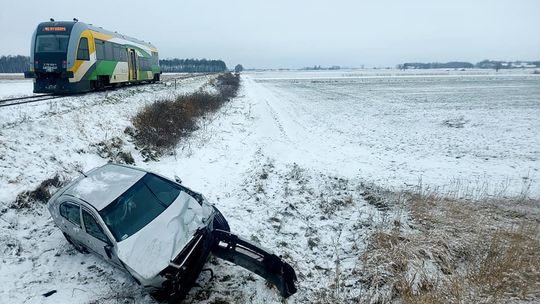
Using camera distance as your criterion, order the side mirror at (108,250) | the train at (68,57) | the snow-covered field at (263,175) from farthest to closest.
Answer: the train at (68,57), the snow-covered field at (263,175), the side mirror at (108,250)

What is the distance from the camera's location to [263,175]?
39.0 ft

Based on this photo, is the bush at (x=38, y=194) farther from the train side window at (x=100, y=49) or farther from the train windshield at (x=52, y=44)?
the train side window at (x=100, y=49)

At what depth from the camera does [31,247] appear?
6.95 m

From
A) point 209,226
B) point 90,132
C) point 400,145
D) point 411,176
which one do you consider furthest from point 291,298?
point 400,145

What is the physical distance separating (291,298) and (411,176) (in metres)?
7.66

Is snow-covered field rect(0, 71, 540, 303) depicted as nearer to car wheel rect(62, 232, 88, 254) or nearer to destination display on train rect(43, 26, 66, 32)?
car wheel rect(62, 232, 88, 254)

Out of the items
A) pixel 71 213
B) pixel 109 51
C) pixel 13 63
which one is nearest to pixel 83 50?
pixel 109 51

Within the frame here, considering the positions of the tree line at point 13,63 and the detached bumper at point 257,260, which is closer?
the detached bumper at point 257,260

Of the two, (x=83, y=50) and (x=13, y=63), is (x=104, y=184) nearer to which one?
(x=83, y=50)

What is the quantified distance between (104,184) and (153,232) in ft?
5.17

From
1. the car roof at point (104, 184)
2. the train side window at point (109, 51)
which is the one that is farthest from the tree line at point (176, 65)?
the car roof at point (104, 184)

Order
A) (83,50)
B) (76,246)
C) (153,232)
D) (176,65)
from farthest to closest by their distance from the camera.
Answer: (176,65), (83,50), (76,246), (153,232)

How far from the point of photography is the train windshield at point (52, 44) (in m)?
16.7

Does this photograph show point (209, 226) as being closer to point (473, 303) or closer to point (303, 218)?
point (303, 218)
